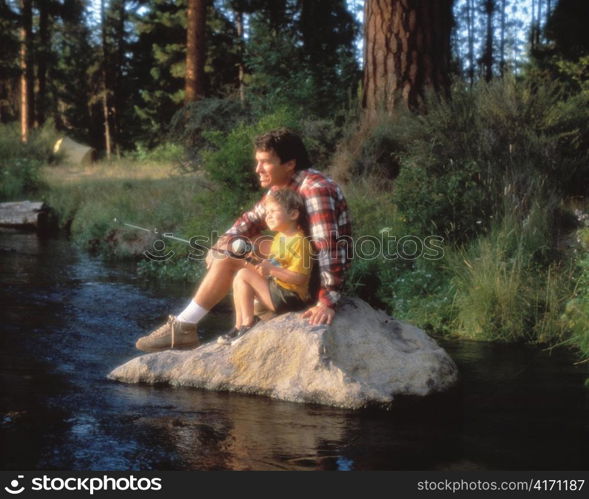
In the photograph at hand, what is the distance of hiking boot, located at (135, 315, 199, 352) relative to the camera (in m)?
6.10

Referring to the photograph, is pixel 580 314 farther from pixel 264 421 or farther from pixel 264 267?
pixel 264 421

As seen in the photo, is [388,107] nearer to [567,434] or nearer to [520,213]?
[520,213]

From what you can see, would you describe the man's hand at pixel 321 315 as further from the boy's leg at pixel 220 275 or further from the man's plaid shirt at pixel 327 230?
the boy's leg at pixel 220 275

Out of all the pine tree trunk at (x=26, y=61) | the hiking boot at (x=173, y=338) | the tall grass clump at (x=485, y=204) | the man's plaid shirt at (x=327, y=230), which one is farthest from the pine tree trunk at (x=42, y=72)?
the man's plaid shirt at (x=327, y=230)

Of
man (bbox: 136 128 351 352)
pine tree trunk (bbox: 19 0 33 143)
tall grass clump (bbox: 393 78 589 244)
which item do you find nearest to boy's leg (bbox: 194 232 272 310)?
man (bbox: 136 128 351 352)

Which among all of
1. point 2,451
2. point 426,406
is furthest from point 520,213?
point 2,451

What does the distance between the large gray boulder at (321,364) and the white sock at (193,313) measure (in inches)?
12.4

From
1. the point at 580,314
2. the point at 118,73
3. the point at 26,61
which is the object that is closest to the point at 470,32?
the point at 118,73

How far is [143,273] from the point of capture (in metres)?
11.3

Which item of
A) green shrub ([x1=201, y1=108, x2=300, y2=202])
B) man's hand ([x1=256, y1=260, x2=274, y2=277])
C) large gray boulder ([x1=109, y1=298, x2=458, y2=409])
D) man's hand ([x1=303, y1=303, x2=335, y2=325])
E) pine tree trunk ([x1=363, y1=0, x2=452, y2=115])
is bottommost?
large gray boulder ([x1=109, y1=298, x2=458, y2=409])

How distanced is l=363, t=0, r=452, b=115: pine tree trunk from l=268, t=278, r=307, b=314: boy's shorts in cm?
622

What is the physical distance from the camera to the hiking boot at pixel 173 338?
6.10 m

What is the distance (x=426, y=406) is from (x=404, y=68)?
702cm

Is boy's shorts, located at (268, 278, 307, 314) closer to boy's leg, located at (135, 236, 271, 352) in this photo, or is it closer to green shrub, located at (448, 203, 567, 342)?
boy's leg, located at (135, 236, 271, 352)
